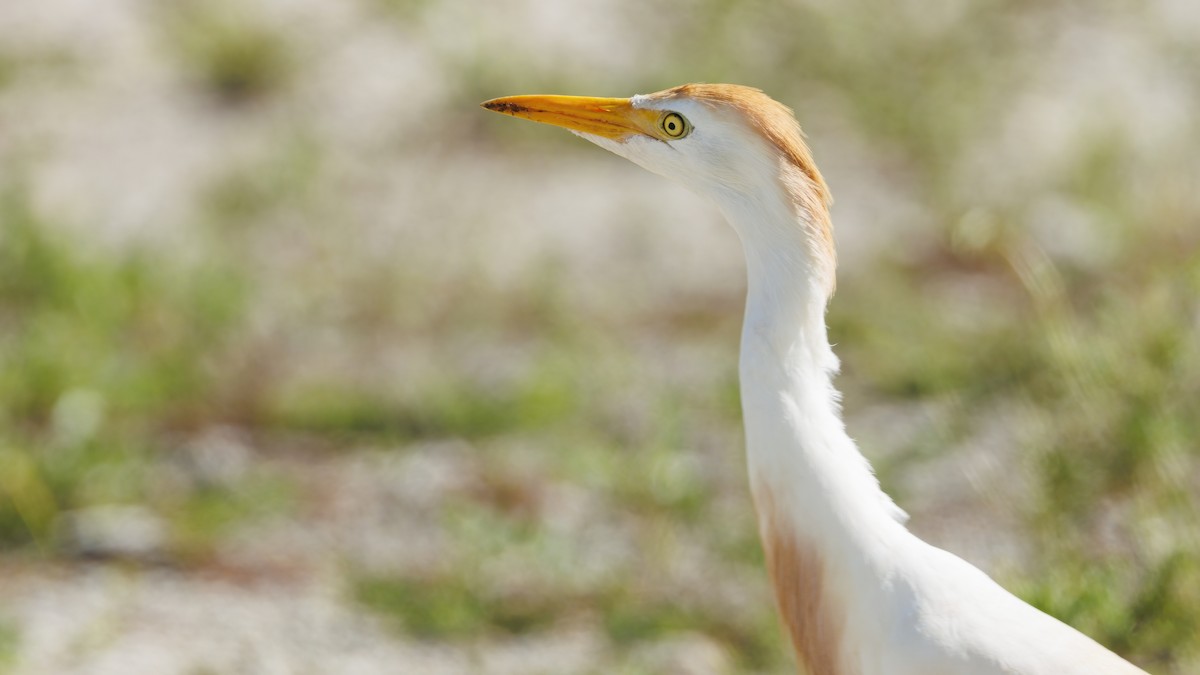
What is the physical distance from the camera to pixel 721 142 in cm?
268

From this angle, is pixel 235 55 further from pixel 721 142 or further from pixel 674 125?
pixel 721 142

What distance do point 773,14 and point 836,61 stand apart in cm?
50

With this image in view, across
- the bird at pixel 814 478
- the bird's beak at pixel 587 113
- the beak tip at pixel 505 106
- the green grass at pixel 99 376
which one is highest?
the green grass at pixel 99 376

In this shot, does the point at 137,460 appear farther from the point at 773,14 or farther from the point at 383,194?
the point at 773,14

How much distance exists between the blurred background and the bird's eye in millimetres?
1083

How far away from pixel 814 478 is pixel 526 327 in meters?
3.13

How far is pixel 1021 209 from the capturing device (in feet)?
19.6

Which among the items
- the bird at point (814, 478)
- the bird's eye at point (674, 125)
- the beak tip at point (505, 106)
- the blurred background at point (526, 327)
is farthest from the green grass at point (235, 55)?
the bird at point (814, 478)

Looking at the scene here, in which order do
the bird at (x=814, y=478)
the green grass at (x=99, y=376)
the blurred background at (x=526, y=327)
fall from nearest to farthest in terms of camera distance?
the bird at (x=814, y=478)
the blurred background at (x=526, y=327)
the green grass at (x=99, y=376)

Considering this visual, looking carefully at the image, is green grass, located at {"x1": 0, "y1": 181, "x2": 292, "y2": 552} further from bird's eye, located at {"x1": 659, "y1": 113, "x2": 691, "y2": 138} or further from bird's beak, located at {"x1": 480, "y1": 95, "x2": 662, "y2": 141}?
bird's eye, located at {"x1": 659, "y1": 113, "x2": 691, "y2": 138}

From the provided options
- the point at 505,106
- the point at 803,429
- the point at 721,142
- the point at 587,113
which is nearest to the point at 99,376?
the point at 505,106

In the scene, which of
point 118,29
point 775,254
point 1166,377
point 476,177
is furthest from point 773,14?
point 775,254

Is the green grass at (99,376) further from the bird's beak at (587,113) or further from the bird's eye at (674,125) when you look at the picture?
the bird's eye at (674,125)

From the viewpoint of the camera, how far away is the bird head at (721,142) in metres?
2.61
